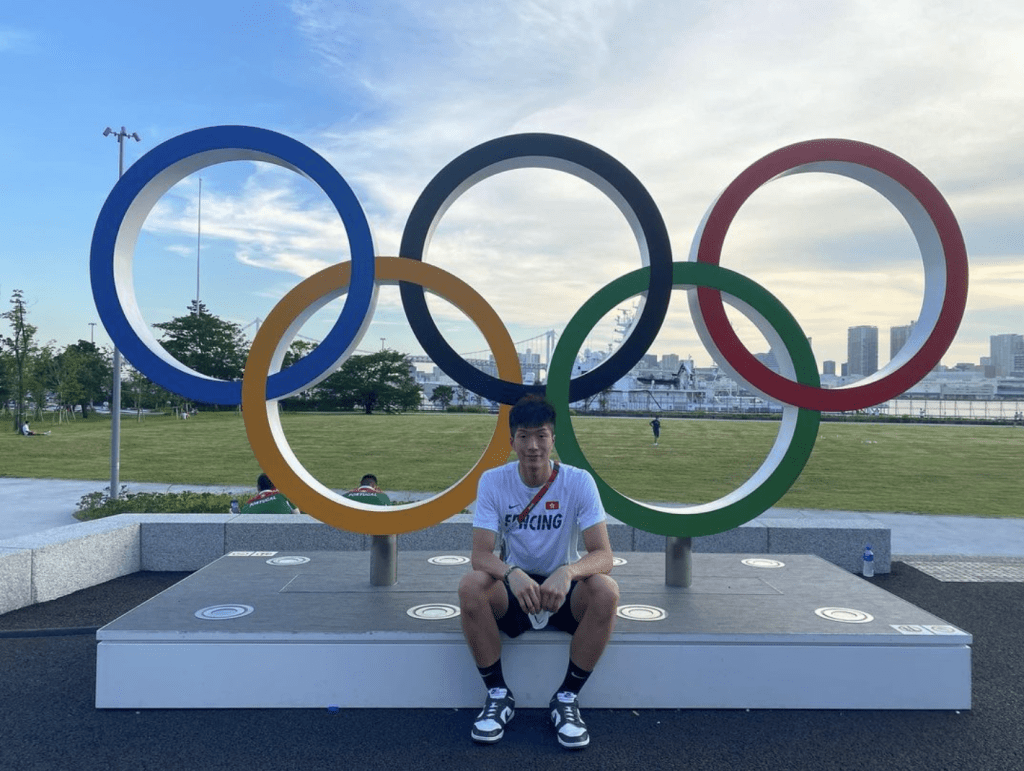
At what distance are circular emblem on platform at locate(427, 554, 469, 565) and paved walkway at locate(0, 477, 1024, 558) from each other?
458 cm

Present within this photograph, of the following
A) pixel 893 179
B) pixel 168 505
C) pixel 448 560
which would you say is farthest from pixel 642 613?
pixel 168 505

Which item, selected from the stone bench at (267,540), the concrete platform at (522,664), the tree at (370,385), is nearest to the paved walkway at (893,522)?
the stone bench at (267,540)

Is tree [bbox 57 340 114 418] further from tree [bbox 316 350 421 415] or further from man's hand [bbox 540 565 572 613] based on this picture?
man's hand [bbox 540 565 572 613]

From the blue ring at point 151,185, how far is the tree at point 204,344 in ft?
190

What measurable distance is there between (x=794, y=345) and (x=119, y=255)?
15.9 ft

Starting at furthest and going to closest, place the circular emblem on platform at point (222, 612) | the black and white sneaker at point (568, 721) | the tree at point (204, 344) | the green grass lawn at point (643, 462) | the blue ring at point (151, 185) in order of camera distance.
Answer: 1. the tree at point (204, 344)
2. the green grass lawn at point (643, 462)
3. the blue ring at point (151, 185)
4. the circular emblem on platform at point (222, 612)
5. the black and white sneaker at point (568, 721)

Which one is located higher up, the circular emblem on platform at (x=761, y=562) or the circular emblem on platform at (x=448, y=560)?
the circular emblem on platform at (x=761, y=562)

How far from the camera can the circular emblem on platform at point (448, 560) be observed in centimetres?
575

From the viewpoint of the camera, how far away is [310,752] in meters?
3.48

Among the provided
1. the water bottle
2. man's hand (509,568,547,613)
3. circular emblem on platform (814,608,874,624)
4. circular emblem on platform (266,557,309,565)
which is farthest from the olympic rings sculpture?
the water bottle

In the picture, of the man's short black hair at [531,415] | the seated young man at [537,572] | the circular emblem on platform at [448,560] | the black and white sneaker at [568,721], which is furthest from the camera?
the circular emblem on platform at [448,560]

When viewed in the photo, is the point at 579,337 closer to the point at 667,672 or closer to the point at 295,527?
the point at 667,672

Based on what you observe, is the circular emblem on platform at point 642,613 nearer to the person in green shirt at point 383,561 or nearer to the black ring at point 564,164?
the black ring at point 564,164

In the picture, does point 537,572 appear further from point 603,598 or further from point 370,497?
point 370,497
